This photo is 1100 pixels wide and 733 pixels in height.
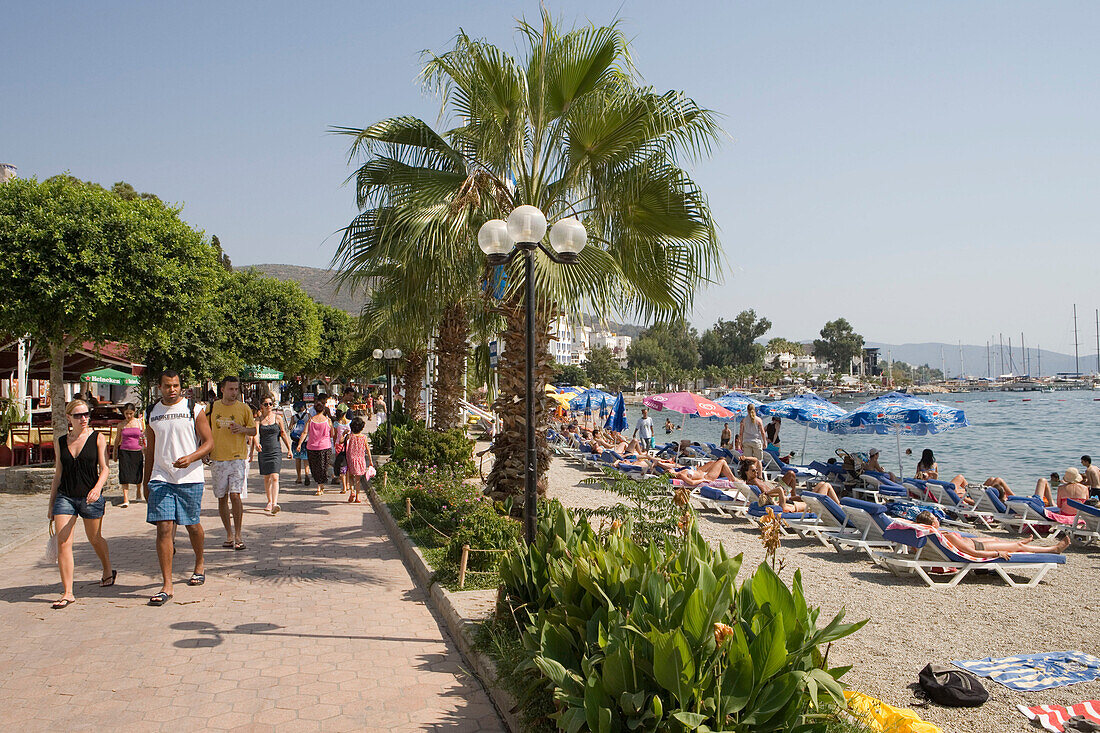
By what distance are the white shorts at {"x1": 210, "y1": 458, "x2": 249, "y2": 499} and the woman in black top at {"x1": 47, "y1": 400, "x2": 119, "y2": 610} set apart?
1773 millimetres

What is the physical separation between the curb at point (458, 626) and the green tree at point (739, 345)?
133 m

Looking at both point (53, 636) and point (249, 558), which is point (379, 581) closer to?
point (249, 558)

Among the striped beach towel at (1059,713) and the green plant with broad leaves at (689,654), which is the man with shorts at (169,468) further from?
the striped beach towel at (1059,713)

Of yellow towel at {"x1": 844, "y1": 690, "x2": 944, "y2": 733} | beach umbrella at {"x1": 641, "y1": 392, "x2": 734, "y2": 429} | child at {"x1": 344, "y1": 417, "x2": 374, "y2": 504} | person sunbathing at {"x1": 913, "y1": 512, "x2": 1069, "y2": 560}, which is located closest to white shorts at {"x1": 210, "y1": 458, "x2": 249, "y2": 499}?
child at {"x1": 344, "y1": 417, "x2": 374, "y2": 504}

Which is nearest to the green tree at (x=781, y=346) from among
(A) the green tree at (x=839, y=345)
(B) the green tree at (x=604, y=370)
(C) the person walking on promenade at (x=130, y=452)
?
(A) the green tree at (x=839, y=345)

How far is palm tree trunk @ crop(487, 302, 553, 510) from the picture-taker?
8.34m

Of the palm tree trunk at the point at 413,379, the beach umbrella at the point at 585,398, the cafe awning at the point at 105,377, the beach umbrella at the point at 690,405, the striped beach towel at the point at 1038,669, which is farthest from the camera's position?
the beach umbrella at the point at 585,398

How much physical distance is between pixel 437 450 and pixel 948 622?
28.6ft

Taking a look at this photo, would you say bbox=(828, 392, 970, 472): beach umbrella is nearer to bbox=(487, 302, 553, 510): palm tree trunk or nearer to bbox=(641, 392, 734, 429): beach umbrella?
bbox=(641, 392, 734, 429): beach umbrella

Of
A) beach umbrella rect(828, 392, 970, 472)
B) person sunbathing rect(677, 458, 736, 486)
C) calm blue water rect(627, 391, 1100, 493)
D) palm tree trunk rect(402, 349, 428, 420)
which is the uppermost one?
palm tree trunk rect(402, 349, 428, 420)

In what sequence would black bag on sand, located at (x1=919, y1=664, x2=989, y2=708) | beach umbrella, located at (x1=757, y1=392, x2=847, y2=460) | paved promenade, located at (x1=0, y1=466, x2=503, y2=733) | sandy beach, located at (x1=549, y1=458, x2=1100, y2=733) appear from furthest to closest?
1. beach umbrella, located at (x1=757, y1=392, x2=847, y2=460)
2. sandy beach, located at (x1=549, y1=458, x2=1100, y2=733)
3. black bag on sand, located at (x1=919, y1=664, x2=989, y2=708)
4. paved promenade, located at (x1=0, y1=466, x2=503, y2=733)

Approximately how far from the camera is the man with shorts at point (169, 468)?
6.10 metres

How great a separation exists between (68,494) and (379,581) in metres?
2.70

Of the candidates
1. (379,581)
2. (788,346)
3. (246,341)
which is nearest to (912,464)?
(246,341)
